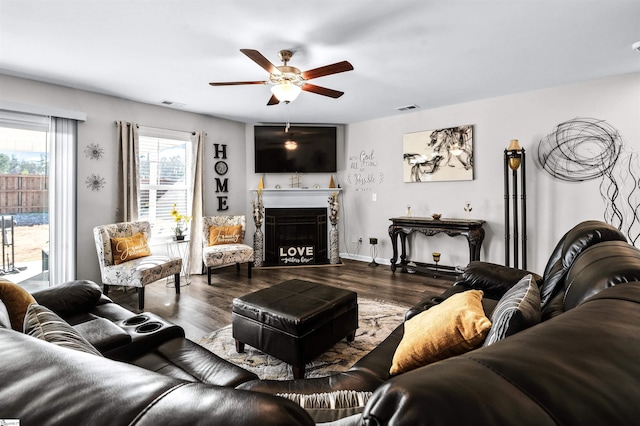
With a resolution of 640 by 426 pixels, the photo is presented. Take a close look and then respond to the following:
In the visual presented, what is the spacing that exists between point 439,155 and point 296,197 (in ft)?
7.90

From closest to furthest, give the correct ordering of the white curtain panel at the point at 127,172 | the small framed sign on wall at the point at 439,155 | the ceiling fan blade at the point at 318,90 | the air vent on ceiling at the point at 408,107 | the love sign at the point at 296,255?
the ceiling fan blade at the point at 318,90 < the white curtain panel at the point at 127,172 < the small framed sign on wall at the point at 439,155 < the air vent on ceiling at the point at 408,107 < the love sign at the point at 296,255

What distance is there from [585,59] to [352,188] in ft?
11.4

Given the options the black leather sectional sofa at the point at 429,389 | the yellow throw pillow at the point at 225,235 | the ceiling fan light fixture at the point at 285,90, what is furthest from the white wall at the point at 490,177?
the black leather sectional sofa at the point at 429,389

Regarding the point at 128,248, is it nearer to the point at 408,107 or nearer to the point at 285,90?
the point at 285,90

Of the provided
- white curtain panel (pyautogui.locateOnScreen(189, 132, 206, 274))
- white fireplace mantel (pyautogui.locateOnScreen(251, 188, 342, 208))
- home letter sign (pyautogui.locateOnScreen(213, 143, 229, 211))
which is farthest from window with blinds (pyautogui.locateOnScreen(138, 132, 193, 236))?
white fireplace mantel (pyautogui.locateOnScreen(251, 188, 342, 208))

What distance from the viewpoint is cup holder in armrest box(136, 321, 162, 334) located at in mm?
1653

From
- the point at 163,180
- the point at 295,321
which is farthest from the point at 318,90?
the point at 163,180

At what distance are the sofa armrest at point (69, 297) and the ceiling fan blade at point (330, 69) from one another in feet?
7.34

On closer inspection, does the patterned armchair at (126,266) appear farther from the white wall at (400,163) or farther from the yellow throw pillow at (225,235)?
the yellow throw pillow at (225,235)

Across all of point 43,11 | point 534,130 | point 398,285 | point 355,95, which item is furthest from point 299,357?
point 534,130

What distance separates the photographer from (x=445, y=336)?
104cm

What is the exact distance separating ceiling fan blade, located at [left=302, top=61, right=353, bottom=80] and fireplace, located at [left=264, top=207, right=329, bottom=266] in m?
3.10

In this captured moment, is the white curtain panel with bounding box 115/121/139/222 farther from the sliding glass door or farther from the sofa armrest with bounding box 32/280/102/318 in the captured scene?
the sofa armrest with bounding box 32/280/102/318

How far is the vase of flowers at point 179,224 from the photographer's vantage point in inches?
168
